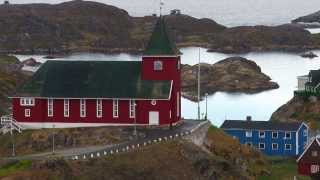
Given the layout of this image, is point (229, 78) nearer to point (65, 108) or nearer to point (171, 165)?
point (65, 108)

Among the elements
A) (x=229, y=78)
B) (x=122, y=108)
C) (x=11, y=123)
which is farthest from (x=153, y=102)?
(x=229, y=78)

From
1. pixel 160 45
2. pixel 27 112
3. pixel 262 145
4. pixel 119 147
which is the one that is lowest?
pixel 262 145

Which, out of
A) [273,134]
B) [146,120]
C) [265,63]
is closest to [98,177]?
[146,120]

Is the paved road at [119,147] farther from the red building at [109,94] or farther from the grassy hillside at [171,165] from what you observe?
the red building at [109,94]

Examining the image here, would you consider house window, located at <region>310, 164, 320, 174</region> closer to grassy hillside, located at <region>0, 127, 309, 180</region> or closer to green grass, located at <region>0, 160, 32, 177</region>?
grassy hillside, located at <region>0, 127, 309, 180</region>

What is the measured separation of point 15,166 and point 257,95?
76.0 metres

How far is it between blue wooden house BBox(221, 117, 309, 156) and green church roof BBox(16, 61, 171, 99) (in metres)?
16.9

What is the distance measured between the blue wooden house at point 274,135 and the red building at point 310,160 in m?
6.21

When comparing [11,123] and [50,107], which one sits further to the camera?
→ [50,107]

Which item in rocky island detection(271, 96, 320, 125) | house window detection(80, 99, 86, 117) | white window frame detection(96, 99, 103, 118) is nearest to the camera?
white window frame detection(96, 99, 103, 118)

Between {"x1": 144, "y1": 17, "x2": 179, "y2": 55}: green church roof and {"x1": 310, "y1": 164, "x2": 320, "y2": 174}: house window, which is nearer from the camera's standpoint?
{"x1": 144, "y1": 17, "x2": 179, "y2": 55}: green church roof

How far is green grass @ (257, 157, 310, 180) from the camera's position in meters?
61.5

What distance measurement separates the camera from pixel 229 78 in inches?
5015

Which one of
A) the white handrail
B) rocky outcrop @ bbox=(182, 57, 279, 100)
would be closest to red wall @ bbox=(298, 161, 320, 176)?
the white handrail
